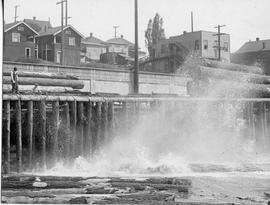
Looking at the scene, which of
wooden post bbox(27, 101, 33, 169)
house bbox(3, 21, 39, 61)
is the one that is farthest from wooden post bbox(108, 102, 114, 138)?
house bbox(3, 21, 39, 61)

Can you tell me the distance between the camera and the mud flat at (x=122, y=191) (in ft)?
23.8

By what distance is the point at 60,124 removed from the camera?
11375 mm

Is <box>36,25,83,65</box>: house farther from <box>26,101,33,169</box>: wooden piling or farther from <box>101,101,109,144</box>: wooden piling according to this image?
<box>26,101,33,169</box>: wooden piling

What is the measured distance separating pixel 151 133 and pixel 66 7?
5.23 metres

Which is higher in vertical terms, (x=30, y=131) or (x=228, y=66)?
(x=228, y=66)

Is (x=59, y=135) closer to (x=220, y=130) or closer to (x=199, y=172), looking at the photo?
(x=199, y=172)

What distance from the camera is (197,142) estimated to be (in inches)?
558

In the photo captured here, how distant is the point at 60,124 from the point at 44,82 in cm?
341

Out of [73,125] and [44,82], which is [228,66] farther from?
[73,125]

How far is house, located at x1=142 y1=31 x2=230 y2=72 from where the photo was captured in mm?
30267

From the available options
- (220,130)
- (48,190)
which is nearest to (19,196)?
(48,190)

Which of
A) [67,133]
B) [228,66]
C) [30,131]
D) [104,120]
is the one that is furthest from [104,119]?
[228,66]

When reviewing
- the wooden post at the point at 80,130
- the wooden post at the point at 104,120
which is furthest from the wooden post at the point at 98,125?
the wooden post at the point at 80,130

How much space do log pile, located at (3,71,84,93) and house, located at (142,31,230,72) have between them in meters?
14.6
